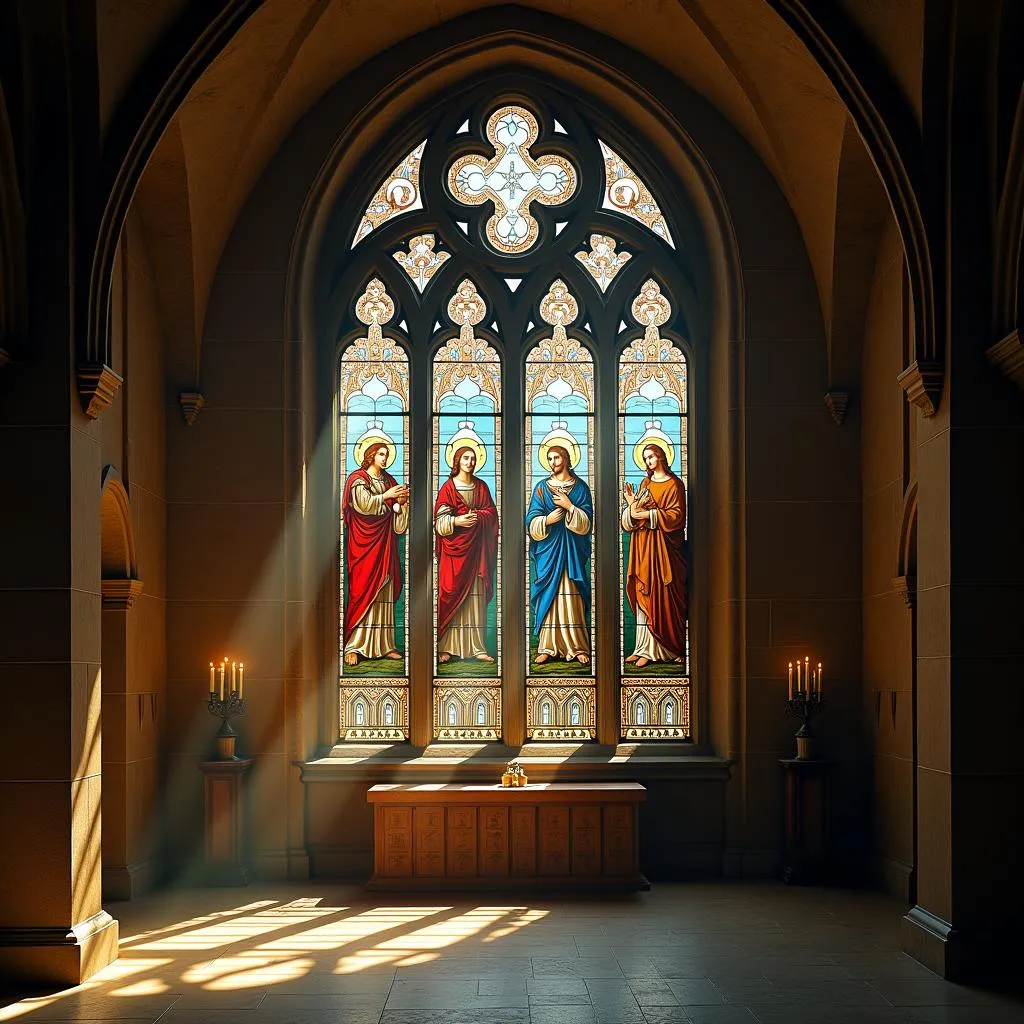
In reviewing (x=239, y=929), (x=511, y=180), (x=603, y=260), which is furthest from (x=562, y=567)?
(x=239, y=929)

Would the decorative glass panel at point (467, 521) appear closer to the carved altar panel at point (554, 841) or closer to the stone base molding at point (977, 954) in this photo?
the carved altar panel at point (554, 841)

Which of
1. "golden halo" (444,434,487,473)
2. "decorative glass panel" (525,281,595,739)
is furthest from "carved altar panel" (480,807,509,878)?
"golden halo" (444,434,487,473)

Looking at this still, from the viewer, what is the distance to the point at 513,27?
34.9 ft

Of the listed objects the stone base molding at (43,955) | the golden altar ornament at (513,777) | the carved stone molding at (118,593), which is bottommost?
the stone base molding at (43,955)

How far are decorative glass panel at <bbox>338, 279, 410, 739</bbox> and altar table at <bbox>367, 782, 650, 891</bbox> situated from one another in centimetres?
119

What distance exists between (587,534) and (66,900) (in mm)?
5104

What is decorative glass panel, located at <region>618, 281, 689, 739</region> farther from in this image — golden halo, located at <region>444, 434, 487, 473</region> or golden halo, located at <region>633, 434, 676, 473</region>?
golden halo, located at <region>444, 434, 487, 473</region>

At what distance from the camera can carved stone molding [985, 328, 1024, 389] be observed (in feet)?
22.3

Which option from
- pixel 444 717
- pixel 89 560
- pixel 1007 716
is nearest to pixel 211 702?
pixel 444 717

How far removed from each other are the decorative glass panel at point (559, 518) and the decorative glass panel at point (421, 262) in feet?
3.02

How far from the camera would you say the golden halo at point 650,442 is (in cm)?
1094

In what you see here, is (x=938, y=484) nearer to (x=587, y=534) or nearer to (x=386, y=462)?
(x=587, y=534)

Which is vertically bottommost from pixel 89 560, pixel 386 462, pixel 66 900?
pixel 66 900

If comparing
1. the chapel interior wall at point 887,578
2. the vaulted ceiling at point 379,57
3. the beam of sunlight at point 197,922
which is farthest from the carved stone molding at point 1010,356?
the beam of sunlight at point 197,922
